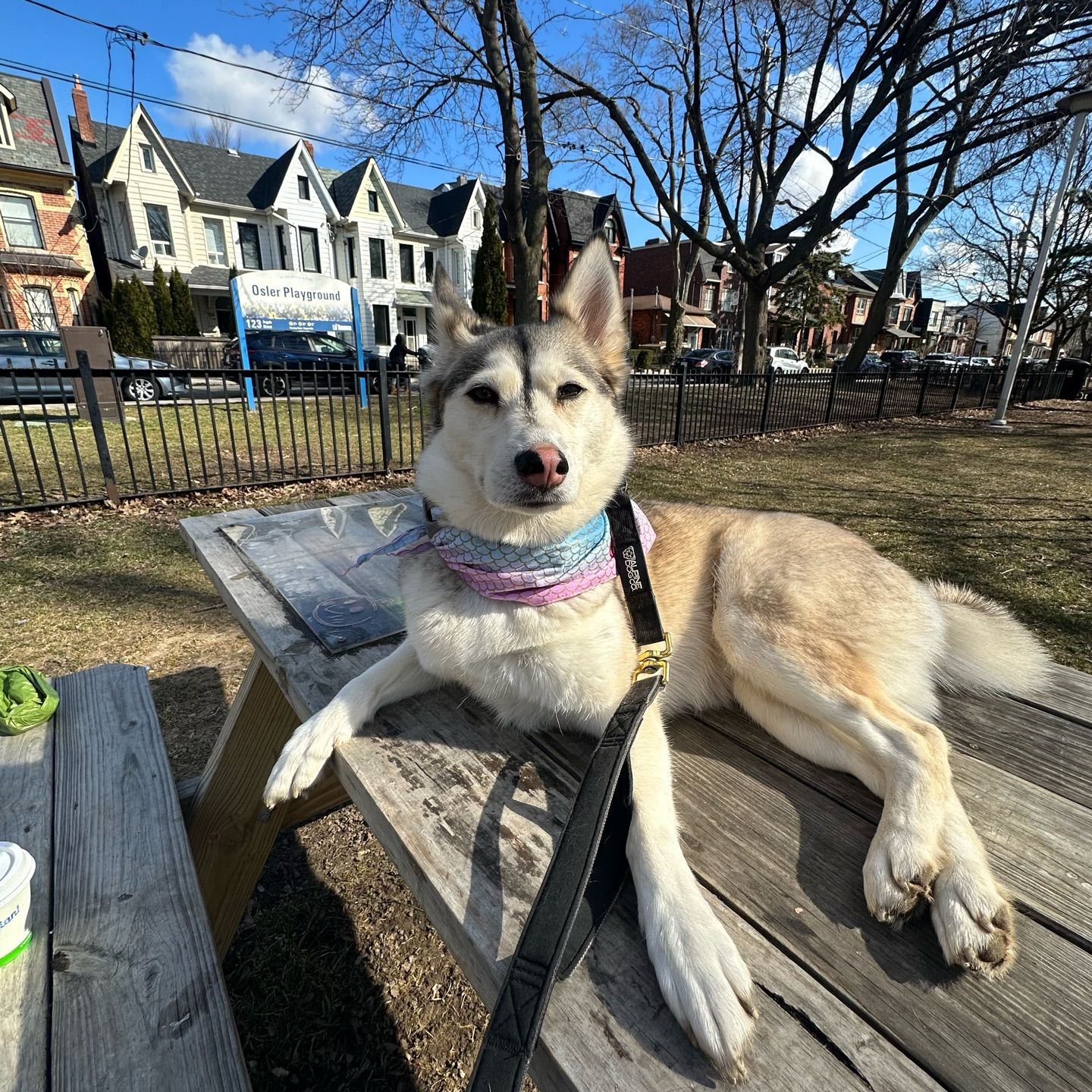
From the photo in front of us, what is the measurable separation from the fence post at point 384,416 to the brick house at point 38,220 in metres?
24.1

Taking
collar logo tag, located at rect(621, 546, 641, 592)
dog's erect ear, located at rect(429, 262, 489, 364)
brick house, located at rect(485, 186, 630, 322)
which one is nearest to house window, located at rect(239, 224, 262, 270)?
brick house, located at rect(485, 186, 630, 322)

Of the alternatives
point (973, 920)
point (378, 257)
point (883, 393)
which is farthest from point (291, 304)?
point (378, 257)

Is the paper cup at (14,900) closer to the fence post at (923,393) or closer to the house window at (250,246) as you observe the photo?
the fence post at (923,393)

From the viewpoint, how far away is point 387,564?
2.88m

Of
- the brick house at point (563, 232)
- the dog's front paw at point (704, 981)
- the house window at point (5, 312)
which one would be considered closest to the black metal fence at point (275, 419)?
the dog's front paw at point (704, 981)

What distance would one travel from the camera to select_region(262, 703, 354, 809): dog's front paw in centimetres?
154

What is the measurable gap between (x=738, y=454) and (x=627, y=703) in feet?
32.9

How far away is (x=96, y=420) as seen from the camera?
6.40m

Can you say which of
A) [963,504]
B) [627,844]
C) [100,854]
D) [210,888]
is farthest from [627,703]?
[963,504]

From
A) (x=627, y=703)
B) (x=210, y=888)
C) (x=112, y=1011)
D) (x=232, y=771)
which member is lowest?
(x=210, y=888)

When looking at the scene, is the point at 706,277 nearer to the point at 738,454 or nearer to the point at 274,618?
the point at 738,454

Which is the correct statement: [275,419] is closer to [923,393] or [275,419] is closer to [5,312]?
[923,393]

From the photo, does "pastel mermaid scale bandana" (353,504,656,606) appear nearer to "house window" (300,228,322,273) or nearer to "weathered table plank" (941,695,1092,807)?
"weathered table plank" (941,695,1092,807)

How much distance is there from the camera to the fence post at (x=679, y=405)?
10.7m
